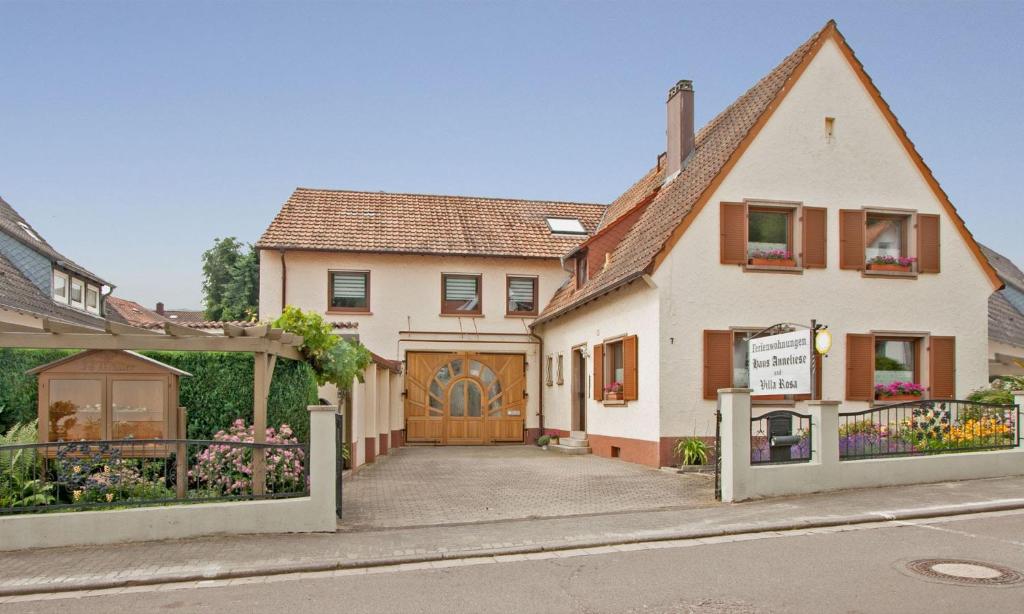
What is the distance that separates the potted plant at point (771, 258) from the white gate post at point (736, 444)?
6.20 m

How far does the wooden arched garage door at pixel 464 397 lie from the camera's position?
2731cm

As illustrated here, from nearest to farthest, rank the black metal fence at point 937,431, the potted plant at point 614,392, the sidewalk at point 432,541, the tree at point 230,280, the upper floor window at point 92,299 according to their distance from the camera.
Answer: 1. the sidewalk at point 432,541
2. the black metal fence at point 937,431
3. the potted plant at point 614,392
4. the upper floor window at point 92,299
5. the tree at point 230,280

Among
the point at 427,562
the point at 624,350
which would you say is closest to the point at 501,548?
the point at 427,562

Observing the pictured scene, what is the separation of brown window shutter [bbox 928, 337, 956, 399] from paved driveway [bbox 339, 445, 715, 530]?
20.4ft

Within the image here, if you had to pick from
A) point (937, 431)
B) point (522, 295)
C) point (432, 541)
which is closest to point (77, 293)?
point (522, 295)

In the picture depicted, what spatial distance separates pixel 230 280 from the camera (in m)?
43.9

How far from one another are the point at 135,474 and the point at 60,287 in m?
19.6

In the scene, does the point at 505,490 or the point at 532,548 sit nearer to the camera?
the point at 532,548

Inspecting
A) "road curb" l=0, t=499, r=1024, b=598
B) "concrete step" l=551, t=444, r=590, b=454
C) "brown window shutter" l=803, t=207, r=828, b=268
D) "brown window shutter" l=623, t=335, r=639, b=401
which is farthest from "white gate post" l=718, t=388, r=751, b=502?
"concrete step" l=551, t=444, r=590, b=454

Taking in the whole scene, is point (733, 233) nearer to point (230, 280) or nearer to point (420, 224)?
point (420, 224)

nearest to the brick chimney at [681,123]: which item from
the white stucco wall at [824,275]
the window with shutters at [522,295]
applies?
the white stucco wall at [824,275]

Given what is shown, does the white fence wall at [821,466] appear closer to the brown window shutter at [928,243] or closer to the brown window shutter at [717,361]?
the brown window shutter at [717,361]

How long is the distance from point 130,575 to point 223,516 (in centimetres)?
180

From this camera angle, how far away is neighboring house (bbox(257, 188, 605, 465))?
88.5 ft
